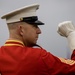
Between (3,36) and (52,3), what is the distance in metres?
0.55

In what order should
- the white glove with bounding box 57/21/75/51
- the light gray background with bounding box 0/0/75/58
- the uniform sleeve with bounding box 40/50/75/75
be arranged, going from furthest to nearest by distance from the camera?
1. the light gray background with bounding box 0/0/75/58
2. the white glove with bounding box 57/21/75/51
3. the uniform sleeve with bounding box 40/50/75/75

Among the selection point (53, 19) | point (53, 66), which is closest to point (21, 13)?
point (53, 66)

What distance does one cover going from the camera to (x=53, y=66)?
103 centimetres

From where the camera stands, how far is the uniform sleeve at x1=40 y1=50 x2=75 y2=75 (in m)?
1.02

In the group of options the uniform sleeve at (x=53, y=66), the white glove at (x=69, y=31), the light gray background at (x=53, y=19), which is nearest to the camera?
the uniform sleeve at (x=53, y=66)

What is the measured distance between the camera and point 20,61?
1029mm

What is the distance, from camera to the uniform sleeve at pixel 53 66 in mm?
1022

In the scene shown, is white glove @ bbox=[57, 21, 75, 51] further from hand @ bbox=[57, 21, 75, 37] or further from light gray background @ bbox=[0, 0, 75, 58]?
light gray background @ bbox=[0, 0, 75, 58]

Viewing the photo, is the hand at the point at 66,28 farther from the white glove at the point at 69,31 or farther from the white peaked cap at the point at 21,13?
the white peaked cap at the point at 21,13

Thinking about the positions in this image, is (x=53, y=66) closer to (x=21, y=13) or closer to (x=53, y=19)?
(x=21, y=13)

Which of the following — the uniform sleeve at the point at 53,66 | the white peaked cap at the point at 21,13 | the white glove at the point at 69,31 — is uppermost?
the white peaked cap at the point at 21,13

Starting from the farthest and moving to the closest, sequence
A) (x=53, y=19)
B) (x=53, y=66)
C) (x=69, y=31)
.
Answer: (x=53, y=19)
(x=69, y=31)
(x=53, y=66)

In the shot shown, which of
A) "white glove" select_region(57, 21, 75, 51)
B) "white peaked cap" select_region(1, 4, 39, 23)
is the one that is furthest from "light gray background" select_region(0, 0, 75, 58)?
"white peaked cap" select_region(1, 4, 39, 23)

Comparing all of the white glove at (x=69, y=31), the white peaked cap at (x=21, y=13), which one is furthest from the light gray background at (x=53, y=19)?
the white peaked cap at (x=21, y=13)
